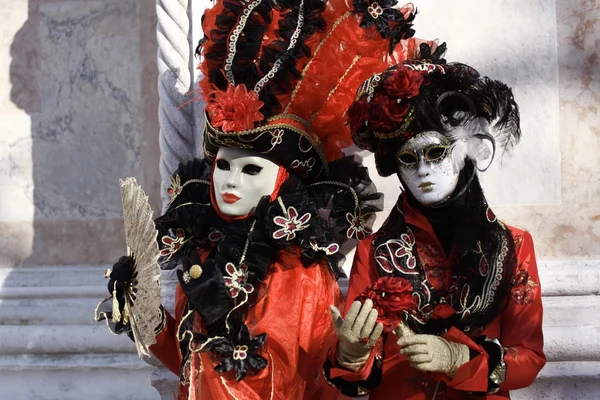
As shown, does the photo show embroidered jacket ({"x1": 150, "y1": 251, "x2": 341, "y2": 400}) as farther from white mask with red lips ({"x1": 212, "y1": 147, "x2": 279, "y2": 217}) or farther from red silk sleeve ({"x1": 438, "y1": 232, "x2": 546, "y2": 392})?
red silk sleeve ({"x1": 438, "y1": 232, "x2": 546, "y2": 392})

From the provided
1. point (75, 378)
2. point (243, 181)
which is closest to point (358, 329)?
point (243, 181)

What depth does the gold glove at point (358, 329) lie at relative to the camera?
7.75ft

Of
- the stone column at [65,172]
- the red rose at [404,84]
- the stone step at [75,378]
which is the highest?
the red rose at [404,84]

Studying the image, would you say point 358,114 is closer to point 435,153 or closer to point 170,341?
point 435,153

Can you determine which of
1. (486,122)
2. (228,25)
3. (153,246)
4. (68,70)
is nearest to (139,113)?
(68,70)

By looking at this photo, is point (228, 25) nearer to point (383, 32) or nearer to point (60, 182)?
point (383, 32)

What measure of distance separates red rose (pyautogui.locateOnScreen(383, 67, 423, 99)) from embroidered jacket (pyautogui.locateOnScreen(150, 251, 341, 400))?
1.86 feet

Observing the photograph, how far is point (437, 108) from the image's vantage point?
2613 mm

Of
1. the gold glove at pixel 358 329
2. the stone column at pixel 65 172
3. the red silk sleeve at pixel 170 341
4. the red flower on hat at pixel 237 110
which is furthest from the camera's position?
the stone column at pixel 65 172

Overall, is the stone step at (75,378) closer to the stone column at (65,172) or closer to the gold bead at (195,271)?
the stone column at (65,172)

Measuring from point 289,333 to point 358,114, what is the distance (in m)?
0.60

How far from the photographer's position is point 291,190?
9.48 feet

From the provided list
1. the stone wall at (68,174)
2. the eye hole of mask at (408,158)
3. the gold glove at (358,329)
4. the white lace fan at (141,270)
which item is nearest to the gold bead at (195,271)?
the white lace fan at (141,270)

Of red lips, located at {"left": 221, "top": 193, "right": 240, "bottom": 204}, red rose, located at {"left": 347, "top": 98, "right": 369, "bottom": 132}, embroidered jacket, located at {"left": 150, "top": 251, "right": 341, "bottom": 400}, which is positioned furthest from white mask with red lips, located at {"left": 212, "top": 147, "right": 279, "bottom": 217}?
red rose, located at {"left": 347, "top": 98, "right": 369, "bottom": 132}
